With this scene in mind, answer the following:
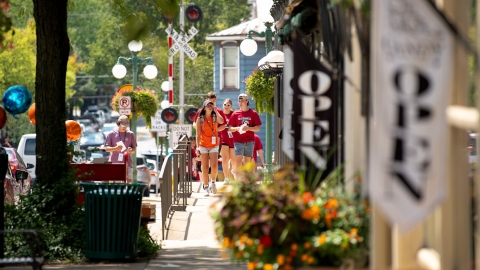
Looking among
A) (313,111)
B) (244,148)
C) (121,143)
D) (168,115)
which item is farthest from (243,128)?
(168,115)

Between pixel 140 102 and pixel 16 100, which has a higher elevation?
pixel 140 102

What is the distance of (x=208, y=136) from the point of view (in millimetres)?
17047

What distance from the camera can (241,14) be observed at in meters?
61.6

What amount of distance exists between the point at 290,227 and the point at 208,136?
1126 centimetres

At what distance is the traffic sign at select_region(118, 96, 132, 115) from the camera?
25.8 meters

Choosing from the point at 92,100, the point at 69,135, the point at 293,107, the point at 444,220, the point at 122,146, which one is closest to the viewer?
the point at 444,220

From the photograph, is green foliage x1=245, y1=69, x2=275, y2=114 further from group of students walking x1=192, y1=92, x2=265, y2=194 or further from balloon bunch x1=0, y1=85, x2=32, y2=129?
balloon bunch x1=0, y1=85, x2=32, y2=129

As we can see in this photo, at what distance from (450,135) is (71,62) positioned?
62.0m

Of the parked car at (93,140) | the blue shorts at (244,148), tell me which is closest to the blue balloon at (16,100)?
the blue shorts at (244,148)

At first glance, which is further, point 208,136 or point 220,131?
point 220,131

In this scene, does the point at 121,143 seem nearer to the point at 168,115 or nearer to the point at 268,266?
the point at 268,266

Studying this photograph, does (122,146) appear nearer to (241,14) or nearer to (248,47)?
(248,47)

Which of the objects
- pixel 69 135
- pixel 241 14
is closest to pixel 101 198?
pixel 69 135

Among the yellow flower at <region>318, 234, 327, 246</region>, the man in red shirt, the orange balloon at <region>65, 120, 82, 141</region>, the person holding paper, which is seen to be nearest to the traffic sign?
the orange balloon at <region>65, 120, 82, 141</region>
